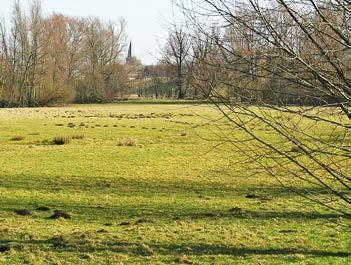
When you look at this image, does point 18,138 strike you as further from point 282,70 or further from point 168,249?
point 282,70

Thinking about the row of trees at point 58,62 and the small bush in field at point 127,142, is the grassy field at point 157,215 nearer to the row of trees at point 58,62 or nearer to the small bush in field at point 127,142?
the small bush in field at point 127,142

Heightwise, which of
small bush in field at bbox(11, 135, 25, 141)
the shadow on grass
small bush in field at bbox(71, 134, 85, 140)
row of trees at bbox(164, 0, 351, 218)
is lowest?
small bush in field at bbox(11, 135, 25, 141)

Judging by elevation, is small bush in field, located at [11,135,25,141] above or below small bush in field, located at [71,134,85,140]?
below

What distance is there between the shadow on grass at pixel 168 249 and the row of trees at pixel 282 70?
4.29m

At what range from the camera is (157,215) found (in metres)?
10.6

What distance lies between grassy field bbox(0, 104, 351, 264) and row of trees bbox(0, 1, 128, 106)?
58.4 m

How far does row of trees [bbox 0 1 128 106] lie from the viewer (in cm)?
7550

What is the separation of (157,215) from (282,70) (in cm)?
752

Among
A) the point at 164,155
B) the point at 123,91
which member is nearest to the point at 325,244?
the point at 164,155

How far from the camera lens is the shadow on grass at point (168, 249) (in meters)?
7.73

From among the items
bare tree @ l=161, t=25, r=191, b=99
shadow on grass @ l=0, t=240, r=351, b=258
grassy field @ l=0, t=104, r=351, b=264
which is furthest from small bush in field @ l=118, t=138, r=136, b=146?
bare tree @ l=161, t=25, r=191, b=99

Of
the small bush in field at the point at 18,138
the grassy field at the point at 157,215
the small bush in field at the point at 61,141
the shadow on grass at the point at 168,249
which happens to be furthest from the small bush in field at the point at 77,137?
the shadow on grass at the point at 168,249

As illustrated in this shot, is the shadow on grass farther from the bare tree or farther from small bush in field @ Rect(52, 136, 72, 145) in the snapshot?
small bush in field @ Rect(52, 136, 72, 145)

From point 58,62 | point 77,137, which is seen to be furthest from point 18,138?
point 58,62
